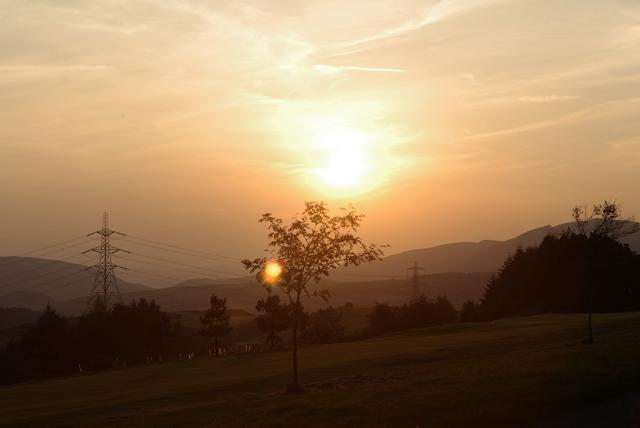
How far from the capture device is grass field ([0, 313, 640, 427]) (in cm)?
2477

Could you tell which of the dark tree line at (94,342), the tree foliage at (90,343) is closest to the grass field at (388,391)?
the tree foliage at (90,343)

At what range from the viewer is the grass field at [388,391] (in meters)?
24.8

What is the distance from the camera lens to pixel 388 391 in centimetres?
3000

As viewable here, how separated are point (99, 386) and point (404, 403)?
1741 inches

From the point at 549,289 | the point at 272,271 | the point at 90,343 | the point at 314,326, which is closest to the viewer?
the point at 272,271

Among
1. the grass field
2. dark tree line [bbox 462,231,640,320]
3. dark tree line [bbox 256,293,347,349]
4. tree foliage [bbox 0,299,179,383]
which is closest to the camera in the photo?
the grass field

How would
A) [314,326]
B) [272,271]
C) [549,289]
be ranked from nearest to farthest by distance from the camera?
[272,271] → [314,326] → [549,289]

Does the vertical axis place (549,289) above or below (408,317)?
above

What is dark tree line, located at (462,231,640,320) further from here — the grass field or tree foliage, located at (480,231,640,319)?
the grass field

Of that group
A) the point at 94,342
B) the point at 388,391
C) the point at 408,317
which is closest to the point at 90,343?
→ the point at 94,342

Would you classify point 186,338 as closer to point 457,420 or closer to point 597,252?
point 597,252

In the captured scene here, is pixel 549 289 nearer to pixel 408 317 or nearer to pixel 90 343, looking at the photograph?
pixel 408 317

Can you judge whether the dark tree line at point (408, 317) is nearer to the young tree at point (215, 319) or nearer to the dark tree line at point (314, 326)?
the dark tree line at point (314, 326)

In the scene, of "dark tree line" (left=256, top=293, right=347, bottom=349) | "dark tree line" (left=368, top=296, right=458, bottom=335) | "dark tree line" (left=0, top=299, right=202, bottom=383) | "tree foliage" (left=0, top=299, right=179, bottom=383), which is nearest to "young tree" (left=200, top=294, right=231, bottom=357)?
"dark tree line" (left=256, top=293, right=347, bottom=349)
